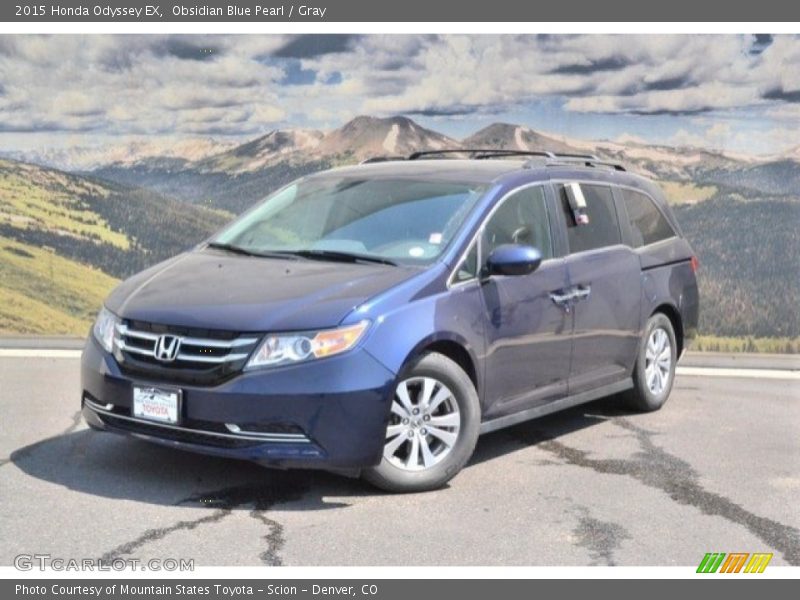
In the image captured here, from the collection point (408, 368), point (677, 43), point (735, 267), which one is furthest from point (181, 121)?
point (408, 368)

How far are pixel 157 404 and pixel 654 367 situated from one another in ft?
12.5

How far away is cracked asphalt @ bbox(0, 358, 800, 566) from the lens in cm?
488

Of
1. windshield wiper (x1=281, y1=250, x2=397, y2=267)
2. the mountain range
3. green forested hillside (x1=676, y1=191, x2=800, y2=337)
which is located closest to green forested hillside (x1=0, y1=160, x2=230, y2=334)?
the mountain range

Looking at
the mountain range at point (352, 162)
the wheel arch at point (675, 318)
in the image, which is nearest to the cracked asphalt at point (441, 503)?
the wheel arch at point (675, 318)

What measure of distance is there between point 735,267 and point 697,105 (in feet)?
5.71

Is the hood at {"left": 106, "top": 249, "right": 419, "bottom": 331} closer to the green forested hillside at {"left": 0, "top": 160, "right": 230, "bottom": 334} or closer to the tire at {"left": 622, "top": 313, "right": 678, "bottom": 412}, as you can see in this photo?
the tire at {"left": 622, "top": 313, "right": 678, "bottom": 412}

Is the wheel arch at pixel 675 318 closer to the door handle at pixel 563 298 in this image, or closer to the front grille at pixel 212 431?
the door handle at pixel 563 298

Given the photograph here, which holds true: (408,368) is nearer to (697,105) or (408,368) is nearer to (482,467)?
(482,467)

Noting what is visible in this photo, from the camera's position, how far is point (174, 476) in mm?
5910

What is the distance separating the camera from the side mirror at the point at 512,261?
6.07m

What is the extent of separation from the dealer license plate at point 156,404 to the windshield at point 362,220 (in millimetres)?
1253

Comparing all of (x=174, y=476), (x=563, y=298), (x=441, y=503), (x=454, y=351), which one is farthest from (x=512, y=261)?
(x=174, y=476)

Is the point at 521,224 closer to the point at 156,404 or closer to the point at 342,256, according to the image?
the point at 342,256

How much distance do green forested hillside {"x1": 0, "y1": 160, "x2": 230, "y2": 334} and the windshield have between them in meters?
5.12
